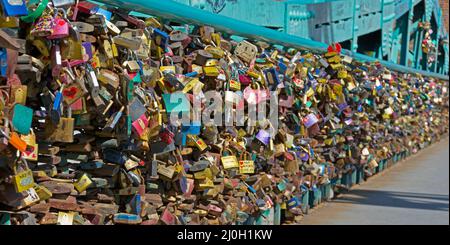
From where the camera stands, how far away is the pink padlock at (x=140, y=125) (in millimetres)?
3389

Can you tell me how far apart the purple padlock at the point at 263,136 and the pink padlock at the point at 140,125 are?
189cm

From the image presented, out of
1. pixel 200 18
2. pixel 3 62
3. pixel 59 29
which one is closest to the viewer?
pixel 3 62

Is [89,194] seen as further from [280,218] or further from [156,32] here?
[280,218]

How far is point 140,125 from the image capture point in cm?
342

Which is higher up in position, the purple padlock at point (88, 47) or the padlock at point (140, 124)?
the purple padlock at point (88, 47)

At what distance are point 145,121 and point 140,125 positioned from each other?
0.05 m

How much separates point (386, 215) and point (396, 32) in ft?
35.8

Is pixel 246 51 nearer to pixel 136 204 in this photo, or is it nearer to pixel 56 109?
pixel 136 204

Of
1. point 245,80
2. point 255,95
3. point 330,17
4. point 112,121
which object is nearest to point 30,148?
point 112,121

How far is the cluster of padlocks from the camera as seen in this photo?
2.82 meters

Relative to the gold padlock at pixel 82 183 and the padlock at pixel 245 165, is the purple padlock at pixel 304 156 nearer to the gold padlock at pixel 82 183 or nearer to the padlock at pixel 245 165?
the padlock at pixel 245 165

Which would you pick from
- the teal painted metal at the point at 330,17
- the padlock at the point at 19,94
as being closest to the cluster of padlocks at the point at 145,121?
Result: the padlock at the point at 19,94

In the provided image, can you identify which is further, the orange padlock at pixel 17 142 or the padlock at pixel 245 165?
the padlock at pixel 245 165
